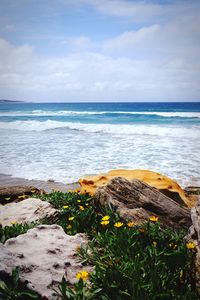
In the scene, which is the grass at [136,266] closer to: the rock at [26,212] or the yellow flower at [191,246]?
the yellow flower at [191,246]

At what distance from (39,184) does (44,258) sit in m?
5.92

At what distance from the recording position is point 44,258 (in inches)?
111

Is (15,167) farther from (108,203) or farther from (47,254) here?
(47,254)

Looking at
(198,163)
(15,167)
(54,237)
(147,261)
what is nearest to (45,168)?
(15,167)

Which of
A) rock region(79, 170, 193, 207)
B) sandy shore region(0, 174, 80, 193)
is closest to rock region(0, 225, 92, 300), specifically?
rock region(79, 170, 193, 207)

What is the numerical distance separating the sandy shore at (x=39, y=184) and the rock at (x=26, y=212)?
2.58 metres

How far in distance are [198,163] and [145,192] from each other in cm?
729

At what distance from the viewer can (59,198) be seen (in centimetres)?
545

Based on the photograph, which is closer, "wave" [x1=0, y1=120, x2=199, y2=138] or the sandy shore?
the sandy shore

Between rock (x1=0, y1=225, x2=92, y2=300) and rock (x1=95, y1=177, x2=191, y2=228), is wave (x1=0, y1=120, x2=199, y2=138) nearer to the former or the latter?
rock (x1=95, y1=177, x2=191, y2=228)

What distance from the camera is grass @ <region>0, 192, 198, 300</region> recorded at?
2303mm

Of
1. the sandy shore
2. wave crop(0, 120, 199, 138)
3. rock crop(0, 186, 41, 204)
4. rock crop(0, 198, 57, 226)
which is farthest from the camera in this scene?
wave crop(0, 120, 199, 138)

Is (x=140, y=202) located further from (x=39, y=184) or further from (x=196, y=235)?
(x=39, y=184)

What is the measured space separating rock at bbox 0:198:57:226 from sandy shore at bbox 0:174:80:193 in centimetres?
258
